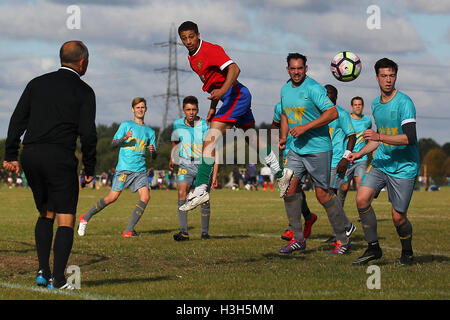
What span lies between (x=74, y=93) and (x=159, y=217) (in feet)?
42.2

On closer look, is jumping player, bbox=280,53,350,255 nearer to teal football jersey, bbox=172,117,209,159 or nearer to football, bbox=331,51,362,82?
football, bbox=331,51,362,82

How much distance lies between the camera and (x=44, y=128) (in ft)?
21.8

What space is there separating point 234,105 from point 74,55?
8.99 feet

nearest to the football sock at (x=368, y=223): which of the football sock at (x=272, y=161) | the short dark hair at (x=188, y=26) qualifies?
the football sock at (x=272, y=161)

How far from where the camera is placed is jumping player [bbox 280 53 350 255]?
31.3ft

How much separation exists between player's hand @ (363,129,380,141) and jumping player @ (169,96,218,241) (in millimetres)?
5037

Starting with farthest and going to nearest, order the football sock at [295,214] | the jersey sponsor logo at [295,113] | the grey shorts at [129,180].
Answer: the grey shorts at [129,180], the football sock at [295,214], the jersey sponsor logo at [295,113]

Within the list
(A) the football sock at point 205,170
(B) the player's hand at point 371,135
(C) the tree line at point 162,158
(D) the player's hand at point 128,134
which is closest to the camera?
(B) the player's hand at point 371,135

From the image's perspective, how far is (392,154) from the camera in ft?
28.6

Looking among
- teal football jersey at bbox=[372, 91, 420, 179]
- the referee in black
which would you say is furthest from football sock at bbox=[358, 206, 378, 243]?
the referee in black

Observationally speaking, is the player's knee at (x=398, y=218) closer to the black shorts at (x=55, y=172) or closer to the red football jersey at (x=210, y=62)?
the red football jersey at (x=210, y=62)

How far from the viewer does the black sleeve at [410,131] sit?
8.30 m

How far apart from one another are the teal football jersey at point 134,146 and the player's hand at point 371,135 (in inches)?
248

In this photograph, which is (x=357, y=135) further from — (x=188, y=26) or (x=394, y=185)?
(x=188, y=26)
